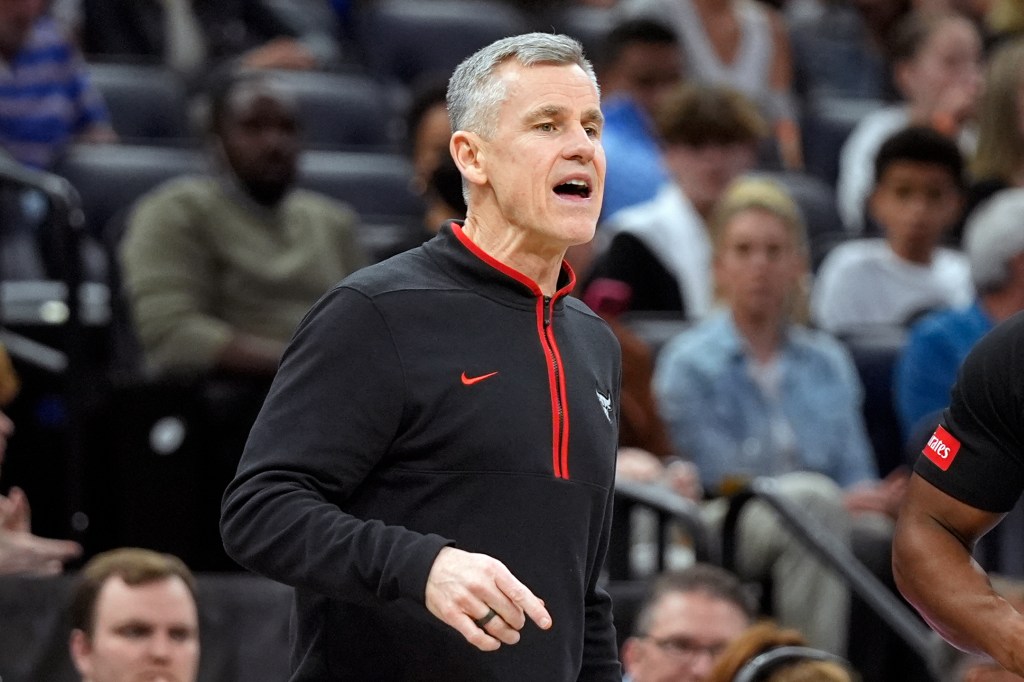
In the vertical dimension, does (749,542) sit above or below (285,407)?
below

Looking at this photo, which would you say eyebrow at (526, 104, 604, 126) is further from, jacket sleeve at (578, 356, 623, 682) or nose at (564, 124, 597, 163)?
jacket sleeve at (578, 356, 623, 682)

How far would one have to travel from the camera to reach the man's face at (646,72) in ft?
23.0

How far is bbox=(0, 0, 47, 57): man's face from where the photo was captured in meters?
6.25

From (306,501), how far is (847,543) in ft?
10.8

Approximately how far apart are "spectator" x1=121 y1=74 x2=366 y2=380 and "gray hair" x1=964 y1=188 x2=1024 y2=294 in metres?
1.90

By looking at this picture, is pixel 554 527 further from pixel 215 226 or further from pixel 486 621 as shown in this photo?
pixel 215 226

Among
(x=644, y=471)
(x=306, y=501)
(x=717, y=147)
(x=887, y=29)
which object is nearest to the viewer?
(x=306, y=501)

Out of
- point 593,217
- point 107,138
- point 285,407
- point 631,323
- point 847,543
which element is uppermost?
point 593,217

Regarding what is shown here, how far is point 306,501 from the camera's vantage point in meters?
2.18

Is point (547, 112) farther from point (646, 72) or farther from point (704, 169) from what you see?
point (646, 72)

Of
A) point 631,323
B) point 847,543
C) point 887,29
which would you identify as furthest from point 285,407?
point 887,29

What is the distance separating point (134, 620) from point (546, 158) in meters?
1.91

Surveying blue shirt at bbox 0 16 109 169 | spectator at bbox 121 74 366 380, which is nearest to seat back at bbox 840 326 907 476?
spectator at bbox 121 74 366 380

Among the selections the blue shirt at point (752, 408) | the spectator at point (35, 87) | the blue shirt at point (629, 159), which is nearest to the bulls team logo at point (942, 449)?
the blue shirt at point (752, 408)
